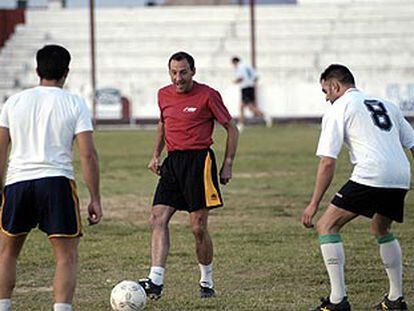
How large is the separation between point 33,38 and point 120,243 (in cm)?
4155

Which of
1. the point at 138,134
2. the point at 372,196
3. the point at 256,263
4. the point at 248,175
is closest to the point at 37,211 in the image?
the point at 372,196

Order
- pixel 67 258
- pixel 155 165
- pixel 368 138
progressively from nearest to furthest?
pixel 67 258 → pixel 368 138 → pixel 155 165

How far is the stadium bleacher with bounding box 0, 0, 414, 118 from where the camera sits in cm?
5028

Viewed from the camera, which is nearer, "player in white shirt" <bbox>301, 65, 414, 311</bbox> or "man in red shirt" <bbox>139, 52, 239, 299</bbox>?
"player in white shirt" <bbox>301, 65, 414, 311</bbox>

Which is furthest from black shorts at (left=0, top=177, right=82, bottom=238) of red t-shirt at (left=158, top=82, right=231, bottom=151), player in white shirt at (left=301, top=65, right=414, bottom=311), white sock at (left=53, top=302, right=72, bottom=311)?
red t-shirt at (left=158, top=82, right=231, bottom=151)

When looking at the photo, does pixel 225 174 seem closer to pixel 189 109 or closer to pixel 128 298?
pixel 189 109

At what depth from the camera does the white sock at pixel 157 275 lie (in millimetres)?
10789

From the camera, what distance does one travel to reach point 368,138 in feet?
32.0

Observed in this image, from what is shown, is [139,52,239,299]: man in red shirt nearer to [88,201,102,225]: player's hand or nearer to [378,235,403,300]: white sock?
[378,235,403,300]: white sock

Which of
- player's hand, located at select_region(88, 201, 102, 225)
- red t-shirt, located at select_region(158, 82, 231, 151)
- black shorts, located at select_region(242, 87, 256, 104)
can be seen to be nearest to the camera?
player's hand, located at select_region(88, 201, 102, 225)

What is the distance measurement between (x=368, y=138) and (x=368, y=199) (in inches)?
17.1

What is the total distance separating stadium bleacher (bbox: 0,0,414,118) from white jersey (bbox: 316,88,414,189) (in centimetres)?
3582

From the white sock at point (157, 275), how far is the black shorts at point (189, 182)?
526 millimetres

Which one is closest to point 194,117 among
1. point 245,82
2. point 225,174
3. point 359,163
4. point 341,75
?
point 225,174
